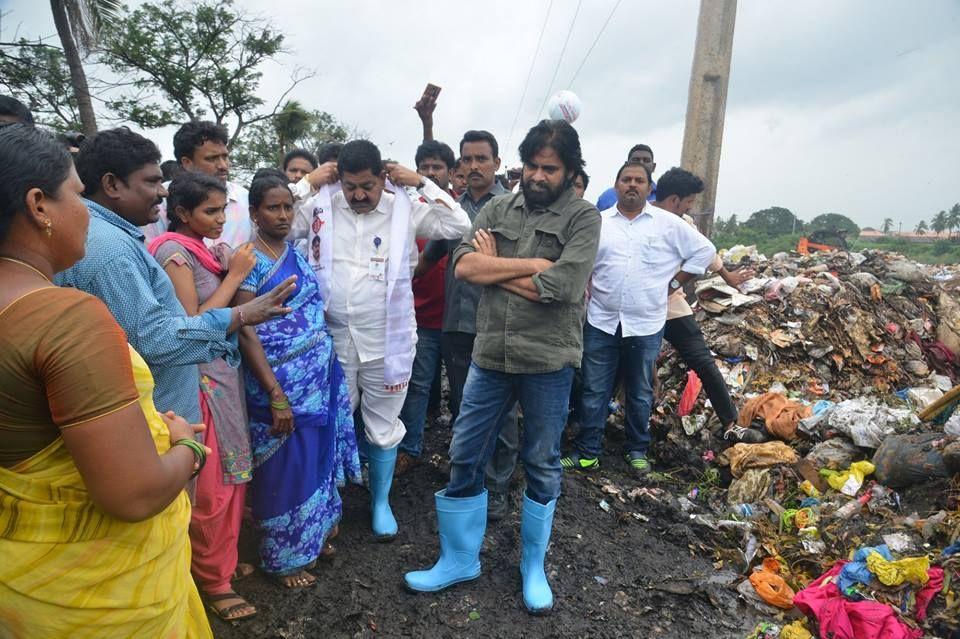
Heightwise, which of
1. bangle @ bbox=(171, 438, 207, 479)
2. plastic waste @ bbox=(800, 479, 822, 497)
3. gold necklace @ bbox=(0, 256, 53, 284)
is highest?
gold necklace @ bbox=(0, 256, 53, 284)

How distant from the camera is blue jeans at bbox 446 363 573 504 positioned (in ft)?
8.09

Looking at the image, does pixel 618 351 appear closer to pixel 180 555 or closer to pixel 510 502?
pixel 510 502

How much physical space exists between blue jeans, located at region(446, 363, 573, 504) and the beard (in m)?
0.76

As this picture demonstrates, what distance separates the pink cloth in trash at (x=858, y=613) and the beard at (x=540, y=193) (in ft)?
7.36

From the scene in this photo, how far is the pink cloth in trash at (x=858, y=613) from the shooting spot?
2.42 meters

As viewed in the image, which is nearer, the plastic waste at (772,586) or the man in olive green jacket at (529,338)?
the man in olive green jacket at (529,338)

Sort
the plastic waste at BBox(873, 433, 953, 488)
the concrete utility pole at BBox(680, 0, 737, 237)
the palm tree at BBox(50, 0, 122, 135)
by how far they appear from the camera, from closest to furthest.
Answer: the plastic waste at BBox(873, 433, 953, 488), the concrete utility pole at BBox(680, 0, 737, 237), the palm tree at BBox(50, 0, 122, 135)

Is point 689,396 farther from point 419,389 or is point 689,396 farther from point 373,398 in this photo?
point 373,398

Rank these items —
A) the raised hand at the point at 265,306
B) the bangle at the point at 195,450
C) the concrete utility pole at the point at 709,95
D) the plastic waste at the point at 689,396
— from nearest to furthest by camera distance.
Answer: the bangle at the point at 195,450, the raised hand at the point at 265,306, the plastic waste at the point at 689,396, the concrete utility pole at the point at 709,95

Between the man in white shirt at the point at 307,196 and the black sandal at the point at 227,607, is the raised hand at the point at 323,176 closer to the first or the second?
the man in white shirt at the point at 307,196

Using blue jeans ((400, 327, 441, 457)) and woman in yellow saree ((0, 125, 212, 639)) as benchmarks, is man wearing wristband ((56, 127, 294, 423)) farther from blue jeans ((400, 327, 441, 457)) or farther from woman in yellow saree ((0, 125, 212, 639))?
blue jeans ((400, 327, 441, 457))

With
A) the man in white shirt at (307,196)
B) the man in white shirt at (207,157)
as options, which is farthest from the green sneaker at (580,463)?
the man in white shirt at (207,157)

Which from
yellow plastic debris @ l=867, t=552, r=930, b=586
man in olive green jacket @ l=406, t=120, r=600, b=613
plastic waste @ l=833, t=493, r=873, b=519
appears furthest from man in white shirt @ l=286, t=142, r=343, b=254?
plastic waste @ l=833, t=493, r=873, b=519

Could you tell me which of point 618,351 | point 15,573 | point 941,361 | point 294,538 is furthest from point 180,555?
point 941,361
